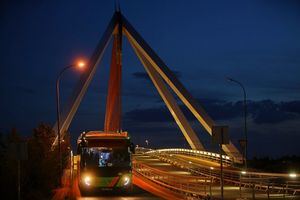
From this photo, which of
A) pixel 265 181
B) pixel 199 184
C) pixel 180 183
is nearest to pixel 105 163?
pixel 180 183

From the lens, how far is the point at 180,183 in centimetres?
4150

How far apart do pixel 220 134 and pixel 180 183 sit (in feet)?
51.5

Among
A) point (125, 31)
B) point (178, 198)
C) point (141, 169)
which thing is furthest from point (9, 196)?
point (125, 31)

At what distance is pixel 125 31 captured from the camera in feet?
297

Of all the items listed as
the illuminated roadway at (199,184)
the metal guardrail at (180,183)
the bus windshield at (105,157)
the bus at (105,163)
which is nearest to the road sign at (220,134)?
the illuminated roadway at (199,184)

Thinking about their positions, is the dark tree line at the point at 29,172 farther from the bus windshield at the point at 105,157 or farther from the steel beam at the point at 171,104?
the steel beam at the point at 171,104

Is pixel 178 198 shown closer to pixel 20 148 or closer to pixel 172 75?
pixel 20 148

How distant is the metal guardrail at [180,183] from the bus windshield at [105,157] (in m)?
4.42

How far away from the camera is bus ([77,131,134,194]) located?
3362cm

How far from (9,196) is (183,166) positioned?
39.6m

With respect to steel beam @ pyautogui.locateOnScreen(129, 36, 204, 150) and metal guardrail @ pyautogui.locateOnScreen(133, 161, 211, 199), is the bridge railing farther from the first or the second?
metal guardrail @ pyautogui.locateOnScreen(133, 161, 211, 199)

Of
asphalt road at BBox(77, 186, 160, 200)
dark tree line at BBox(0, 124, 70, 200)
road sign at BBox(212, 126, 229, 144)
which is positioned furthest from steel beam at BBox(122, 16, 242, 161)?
road sign at BBox(212, 126, 229, 144)

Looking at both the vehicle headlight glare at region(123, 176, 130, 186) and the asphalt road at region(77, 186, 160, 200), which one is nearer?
the vehicle headlight glare at region(123, 176, 130, 186)

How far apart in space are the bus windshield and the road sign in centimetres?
846
